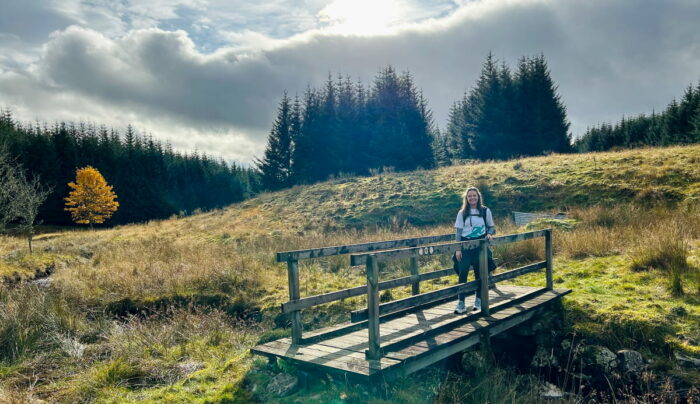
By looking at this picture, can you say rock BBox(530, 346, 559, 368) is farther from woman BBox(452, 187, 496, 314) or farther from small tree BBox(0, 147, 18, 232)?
small tree BBox(0, 147, 18, 232)

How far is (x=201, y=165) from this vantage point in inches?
3196

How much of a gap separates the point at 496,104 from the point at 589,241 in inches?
1300

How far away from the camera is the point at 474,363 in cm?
677

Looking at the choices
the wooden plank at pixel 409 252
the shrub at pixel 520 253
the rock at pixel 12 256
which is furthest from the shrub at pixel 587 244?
the rock at pixel 12 256

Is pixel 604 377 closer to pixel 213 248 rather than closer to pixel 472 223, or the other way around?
pixel 472 223

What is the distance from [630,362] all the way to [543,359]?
127 centimetres

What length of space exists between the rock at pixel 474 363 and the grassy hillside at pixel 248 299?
0.35m

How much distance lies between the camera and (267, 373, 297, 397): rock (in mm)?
5656

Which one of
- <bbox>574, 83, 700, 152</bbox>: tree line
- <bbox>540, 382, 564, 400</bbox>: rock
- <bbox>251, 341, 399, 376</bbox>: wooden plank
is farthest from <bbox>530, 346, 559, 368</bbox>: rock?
<bbox>574, 83, 700, 152</bbox>: tree line

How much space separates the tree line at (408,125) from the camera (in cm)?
4191

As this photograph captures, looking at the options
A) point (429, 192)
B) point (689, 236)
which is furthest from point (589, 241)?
point (429, 192)

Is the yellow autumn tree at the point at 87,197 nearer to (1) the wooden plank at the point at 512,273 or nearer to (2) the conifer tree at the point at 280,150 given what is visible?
(2) the conifer tree at the point at 280,150

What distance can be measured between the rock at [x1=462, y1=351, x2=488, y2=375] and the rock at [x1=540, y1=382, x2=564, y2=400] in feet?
3.19

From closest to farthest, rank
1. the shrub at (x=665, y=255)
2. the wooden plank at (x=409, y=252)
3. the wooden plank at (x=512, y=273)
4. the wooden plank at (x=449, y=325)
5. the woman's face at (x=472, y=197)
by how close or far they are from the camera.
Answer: the wooden plank at (x=409, y=252) < the wooden plank at (x=449, y=325) < the woman's face at (x=472, y=197) < the wooden plank at (x=512, y=273) < the shrub at (x=665, y=255)
